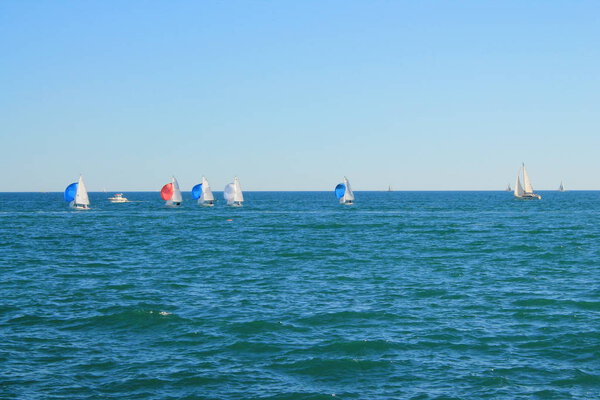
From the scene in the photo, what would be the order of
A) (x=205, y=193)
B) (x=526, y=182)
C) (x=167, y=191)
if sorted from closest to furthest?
1. (x=167, y=191)
2. (x=205, y=193)
3. (x=526, y=182)

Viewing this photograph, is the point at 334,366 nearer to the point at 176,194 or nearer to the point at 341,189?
the point at 176,194

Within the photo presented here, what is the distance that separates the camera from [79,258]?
46.4 metres

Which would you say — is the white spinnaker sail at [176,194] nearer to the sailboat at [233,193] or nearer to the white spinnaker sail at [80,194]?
the sailboat at [233,193]

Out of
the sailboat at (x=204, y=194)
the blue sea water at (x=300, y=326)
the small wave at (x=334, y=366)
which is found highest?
the sailboat at (x=204, y=194)

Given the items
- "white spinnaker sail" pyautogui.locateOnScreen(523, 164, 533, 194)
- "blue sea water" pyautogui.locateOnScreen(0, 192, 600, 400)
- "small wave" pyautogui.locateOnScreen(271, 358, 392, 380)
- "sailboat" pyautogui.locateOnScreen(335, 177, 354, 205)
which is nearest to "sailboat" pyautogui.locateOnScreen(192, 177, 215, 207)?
"sailboat" pyautogui.locateOnScreen(335, 177, 354, 205)

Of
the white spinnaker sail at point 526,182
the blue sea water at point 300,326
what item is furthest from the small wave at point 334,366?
the white spinnaker sail at point 526,182

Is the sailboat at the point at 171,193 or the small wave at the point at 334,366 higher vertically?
the sailboat at the point at 171,193

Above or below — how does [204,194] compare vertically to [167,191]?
below

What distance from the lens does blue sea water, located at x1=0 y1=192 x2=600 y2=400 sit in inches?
674

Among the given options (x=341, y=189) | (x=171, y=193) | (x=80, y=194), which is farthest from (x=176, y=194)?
(x=341, y=189)

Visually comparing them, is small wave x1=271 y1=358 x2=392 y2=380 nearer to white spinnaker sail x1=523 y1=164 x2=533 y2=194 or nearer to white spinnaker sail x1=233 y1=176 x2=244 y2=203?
white spinnaker sail x1=233 y1=176 x2=244 y2=203

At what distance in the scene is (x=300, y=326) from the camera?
2370 cm

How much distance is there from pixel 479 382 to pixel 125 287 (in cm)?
2139

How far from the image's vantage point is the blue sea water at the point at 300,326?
56.1ft
